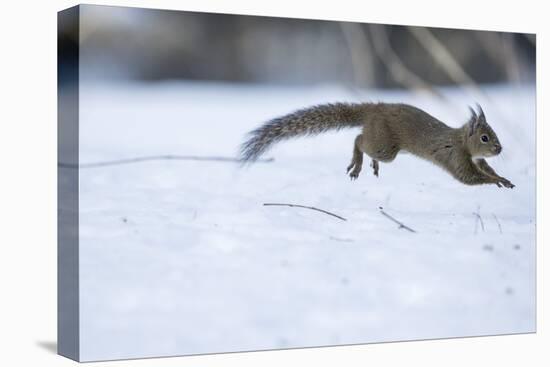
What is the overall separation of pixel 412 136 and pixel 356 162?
1.35 feet

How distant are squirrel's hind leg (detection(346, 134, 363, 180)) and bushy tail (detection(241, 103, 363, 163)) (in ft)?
0.38

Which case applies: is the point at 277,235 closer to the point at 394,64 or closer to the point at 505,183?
the point at 394,64

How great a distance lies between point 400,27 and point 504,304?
1.82m

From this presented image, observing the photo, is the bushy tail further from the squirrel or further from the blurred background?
the blurred background

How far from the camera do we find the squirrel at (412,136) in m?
5.42

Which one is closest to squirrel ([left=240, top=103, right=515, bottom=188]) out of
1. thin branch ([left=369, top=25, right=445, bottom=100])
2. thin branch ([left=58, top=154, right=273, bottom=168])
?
thin branch ([left=369, top=25, right=445, bottom=100])

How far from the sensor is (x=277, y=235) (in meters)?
5.04

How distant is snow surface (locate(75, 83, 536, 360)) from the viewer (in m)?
4.64

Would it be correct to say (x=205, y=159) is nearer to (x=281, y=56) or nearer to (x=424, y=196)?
(x=281, y=56)

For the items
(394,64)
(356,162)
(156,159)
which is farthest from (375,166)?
(156,159)

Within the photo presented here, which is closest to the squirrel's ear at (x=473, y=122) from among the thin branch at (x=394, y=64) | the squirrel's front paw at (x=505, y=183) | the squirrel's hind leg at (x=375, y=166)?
the thin branch at (x=394, y=64)

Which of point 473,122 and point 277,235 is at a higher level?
point 473,122

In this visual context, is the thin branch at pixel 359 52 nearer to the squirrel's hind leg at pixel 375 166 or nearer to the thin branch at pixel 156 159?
the squirrel's hind leg at pixel 375 166

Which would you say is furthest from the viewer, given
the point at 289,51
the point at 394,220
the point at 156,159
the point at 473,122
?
the point at 473,122
